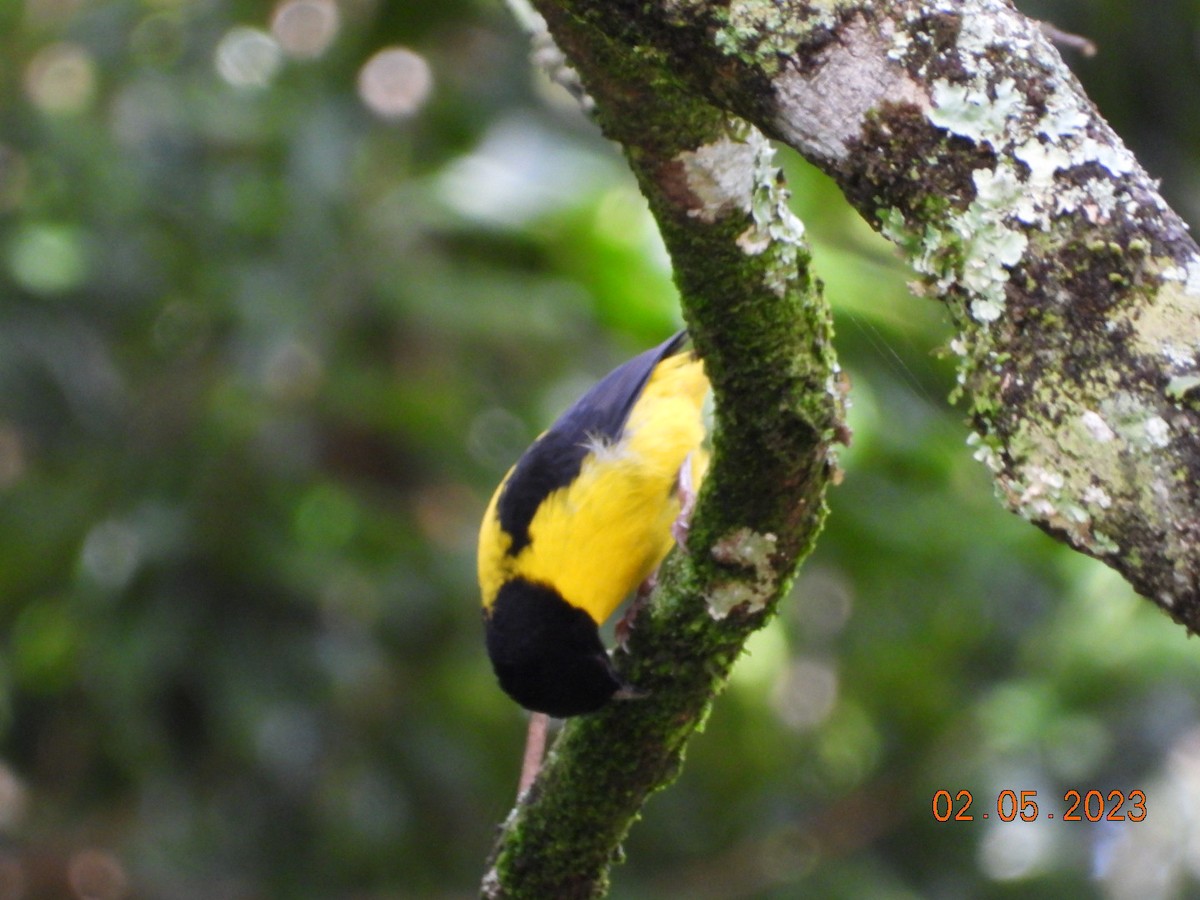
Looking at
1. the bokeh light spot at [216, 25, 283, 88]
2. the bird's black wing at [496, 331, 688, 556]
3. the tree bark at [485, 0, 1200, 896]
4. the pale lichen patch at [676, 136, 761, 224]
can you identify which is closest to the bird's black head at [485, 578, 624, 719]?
the bird's black wing at [496, 331, 688, 556]

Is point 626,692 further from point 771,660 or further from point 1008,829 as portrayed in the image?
point 1008,829

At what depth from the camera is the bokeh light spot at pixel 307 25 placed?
6.25 metres

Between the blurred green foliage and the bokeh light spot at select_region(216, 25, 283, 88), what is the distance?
0.05ft

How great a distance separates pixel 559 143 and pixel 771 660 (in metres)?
2.43

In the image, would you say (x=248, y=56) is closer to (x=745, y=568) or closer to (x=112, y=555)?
(x=112, y=555)

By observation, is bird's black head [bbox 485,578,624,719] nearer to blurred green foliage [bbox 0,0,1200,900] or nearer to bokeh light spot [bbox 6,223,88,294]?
blurred green foliage [bbox 0,0,1200,900]

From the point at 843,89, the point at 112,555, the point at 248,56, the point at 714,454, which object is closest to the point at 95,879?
the point at 112,555

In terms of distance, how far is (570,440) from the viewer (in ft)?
12.9

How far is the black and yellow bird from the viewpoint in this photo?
334 centimetres

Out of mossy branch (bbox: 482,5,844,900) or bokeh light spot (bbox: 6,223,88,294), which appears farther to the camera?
bokeh light spot (bbox: 6,223,88,294)

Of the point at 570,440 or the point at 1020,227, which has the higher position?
the point at 1020,227

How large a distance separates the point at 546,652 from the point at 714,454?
3.70 ft

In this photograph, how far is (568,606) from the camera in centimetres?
346

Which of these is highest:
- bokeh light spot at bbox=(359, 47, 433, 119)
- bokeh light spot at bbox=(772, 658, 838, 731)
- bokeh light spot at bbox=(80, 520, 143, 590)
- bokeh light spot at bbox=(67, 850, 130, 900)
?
bokeh light spot at bbox=(359, 47, 433, 119)
